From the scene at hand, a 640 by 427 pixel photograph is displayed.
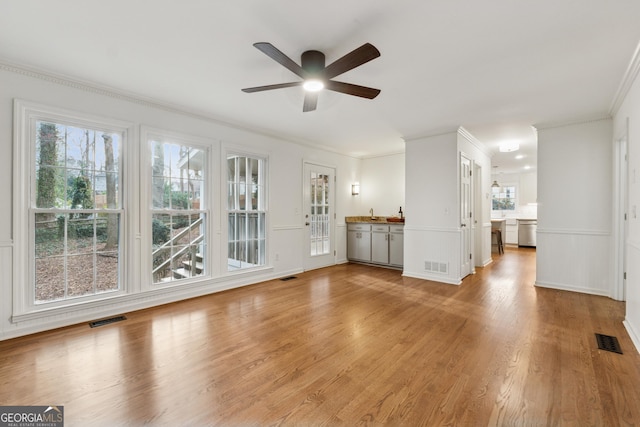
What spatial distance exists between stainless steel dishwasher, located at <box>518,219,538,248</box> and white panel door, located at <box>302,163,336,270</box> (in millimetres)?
6514

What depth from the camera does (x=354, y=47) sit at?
2350mm

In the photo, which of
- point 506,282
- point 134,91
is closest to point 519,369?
point 506,282

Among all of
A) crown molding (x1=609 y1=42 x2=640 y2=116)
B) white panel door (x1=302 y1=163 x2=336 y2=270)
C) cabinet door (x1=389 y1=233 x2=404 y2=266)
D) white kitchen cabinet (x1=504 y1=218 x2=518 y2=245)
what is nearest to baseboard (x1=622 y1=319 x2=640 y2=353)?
crown molding (x1=609 y1=42 x2=640 y2=116)

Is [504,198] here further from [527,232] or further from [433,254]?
[433,254]

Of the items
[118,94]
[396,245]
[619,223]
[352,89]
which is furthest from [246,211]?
[619,223]

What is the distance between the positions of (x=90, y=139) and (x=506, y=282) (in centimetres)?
599

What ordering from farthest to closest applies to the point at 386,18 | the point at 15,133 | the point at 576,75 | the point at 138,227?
the point at 138,227
the point at 576,75
the point at 15,133
the point at 386,18

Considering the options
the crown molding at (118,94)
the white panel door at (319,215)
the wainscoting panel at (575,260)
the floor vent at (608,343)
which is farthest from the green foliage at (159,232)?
the wainscoting panel at (575,260)

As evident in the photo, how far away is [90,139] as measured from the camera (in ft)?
10.3

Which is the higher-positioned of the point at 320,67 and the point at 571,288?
the point at 320,67

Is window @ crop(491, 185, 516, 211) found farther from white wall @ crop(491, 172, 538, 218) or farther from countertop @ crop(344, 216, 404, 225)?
countertop @ crop(344, 216, 404, 225)

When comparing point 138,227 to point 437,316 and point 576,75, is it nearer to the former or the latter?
point 437,316

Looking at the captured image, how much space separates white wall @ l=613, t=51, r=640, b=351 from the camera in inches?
100

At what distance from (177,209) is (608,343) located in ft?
15.5
